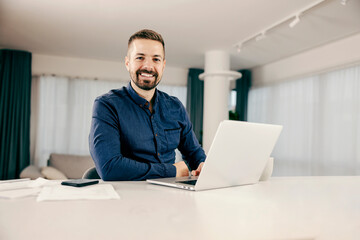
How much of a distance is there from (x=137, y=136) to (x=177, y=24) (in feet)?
8.98

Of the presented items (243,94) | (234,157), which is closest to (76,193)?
(234,157)

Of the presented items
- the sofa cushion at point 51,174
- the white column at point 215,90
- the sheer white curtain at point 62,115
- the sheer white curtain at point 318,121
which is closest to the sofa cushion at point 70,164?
the sheer white curtain at point 62,115

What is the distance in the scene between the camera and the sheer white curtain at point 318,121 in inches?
171

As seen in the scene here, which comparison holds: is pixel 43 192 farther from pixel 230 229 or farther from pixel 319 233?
pixel 319 233

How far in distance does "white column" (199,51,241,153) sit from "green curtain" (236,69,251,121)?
3.81 ft

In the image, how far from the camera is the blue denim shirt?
1.46 m

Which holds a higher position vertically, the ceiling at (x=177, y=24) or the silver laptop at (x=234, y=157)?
the ceiling at (x=177, y=24)

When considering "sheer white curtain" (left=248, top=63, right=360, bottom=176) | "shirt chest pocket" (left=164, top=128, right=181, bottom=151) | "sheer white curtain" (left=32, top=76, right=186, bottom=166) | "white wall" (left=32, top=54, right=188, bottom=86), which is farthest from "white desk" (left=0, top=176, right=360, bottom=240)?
"white wall" (left=32, top=54, right=188, bottom=86)

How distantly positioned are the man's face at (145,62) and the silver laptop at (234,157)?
2.13ft

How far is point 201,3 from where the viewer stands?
341 cm

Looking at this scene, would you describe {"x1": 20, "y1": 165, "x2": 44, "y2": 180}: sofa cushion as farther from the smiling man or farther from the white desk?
the white desk

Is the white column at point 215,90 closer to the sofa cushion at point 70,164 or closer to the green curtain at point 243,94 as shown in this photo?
the green curtain at point 243,94

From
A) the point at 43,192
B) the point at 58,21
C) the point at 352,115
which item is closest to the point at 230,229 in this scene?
the point at 43,192

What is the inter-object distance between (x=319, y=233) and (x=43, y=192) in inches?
31.3
